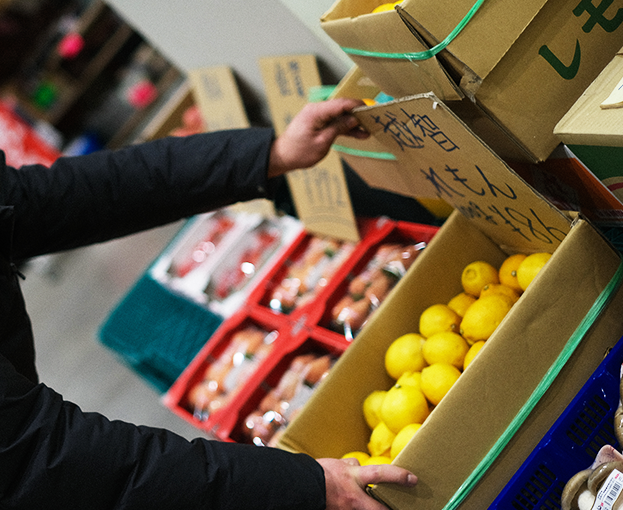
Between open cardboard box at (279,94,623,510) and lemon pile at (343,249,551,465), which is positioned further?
lemon pile at (343,249,551,465)

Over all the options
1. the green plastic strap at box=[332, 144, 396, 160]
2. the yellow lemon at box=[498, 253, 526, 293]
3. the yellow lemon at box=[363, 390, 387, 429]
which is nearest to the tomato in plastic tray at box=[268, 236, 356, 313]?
the green plastic strap at box=[332, 144, 396, 160]

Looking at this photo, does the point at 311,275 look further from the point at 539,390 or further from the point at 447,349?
the point at 539,390

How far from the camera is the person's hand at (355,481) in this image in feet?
3.52

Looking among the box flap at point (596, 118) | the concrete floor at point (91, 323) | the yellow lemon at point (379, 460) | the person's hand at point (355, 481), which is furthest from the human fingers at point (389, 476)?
the concrete floor at point (91, 323)

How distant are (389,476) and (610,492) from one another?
0.36 metres

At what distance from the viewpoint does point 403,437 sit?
1.29m

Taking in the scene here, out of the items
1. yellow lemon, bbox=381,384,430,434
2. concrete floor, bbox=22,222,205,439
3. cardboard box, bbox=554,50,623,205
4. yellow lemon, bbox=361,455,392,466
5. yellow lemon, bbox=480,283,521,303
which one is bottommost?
concrete floor, bbox=22,222,205,439

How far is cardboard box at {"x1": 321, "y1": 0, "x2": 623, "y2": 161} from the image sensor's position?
1.03m

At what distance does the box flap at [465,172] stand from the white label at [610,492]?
1.56ft

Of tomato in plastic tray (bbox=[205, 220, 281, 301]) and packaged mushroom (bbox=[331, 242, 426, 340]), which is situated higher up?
packaged mushroom (bbox=[331, 242, 426, 340])

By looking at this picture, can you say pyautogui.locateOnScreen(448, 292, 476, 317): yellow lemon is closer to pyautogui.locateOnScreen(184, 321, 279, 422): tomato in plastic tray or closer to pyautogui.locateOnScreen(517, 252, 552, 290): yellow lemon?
pyautogui.locateOnScreen(517, 252, 552, 290): yellow lemon

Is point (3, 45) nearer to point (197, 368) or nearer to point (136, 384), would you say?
point (136, 384)

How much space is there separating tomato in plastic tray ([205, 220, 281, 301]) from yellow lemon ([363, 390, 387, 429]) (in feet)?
4.22

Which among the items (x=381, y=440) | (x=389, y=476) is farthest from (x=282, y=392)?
(x=389, y=476)
